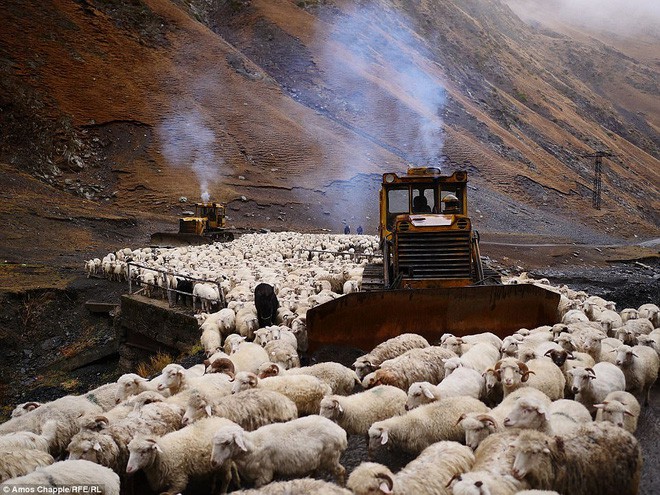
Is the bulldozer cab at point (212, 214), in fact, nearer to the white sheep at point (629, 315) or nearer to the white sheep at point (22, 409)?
the white sheep at point (629, 315)

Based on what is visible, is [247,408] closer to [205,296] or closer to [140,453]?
[140,453]

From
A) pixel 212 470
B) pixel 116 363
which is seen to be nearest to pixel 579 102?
pixel 116 363

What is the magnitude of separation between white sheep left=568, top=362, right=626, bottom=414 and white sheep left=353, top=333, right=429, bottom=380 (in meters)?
2.13

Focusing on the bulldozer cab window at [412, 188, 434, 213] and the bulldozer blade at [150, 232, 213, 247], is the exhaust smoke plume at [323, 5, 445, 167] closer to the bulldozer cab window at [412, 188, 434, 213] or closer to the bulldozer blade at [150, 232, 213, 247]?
the bulldozer blade at [150, 232, 213, 247]

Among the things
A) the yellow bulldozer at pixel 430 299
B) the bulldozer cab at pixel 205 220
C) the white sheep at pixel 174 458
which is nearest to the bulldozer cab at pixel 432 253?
the yellow bulldozer at pixel 430 299

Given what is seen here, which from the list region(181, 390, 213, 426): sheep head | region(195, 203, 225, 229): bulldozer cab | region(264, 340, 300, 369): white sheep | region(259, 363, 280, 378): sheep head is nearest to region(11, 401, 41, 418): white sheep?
region(181, 390, 213, 426): sheep head

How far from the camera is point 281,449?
4.62 meters

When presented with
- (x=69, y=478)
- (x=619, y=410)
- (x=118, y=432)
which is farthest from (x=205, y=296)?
(x=619, y=410)

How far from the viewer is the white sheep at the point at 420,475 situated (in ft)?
13.1

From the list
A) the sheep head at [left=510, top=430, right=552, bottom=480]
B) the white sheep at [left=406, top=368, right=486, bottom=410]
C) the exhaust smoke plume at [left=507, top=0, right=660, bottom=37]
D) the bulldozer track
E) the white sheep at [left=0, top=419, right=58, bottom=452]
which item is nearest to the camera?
the sheep head at [left=510, top=430, right=552, bottom=480]

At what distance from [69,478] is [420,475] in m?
2.69

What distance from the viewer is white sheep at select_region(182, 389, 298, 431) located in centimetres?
521

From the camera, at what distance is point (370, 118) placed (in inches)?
2117

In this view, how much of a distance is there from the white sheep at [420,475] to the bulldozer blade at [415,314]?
154 inches
